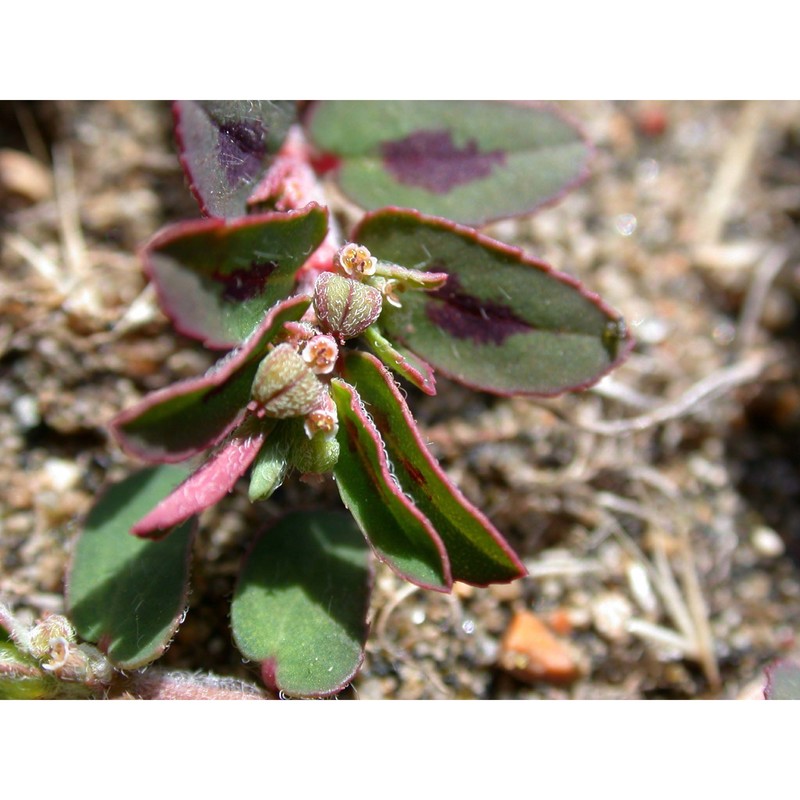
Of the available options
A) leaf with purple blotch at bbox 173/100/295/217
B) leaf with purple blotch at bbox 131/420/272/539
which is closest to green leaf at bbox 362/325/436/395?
leaf with purple blotch at bbox 131/420/272/539

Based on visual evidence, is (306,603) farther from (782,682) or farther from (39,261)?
(39,261)

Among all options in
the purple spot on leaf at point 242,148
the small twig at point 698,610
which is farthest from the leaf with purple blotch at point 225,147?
the small twig at point 698,610

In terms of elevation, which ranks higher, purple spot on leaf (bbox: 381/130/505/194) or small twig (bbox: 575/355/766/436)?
purple spot on leaf (bbox: 381/130/505/194)

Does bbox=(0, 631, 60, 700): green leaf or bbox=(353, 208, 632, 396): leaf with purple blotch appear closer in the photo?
bbox=(0, 631, 60, 700): green leaf

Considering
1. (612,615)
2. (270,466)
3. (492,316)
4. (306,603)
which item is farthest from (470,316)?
(612,615)

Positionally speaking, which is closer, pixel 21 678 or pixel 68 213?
pixel 21 678

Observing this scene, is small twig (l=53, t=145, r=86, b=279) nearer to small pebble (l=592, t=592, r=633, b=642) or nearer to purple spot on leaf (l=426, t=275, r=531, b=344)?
purple spot on leaf (l=426, t=275, r=531, b=344)
